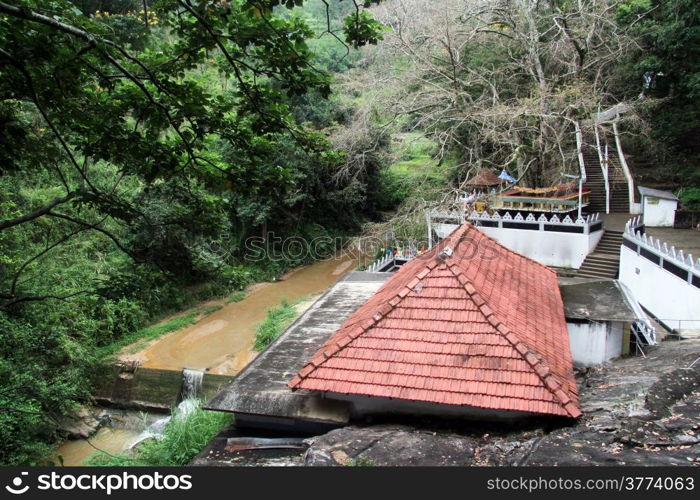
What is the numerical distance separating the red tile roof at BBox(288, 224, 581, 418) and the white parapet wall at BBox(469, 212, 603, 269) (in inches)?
454

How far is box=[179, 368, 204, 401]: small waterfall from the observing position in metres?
14.6

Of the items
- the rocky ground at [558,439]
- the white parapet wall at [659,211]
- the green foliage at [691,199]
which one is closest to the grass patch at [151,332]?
the rocky ground at [558,439]

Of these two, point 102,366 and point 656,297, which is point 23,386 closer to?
point 102,366

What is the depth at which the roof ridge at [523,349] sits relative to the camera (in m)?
5.91

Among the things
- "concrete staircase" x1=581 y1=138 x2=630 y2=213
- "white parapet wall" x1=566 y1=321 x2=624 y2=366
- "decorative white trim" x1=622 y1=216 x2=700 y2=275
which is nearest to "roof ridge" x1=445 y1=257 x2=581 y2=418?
"white parapet wall" x1=566 y1=321 x2=624 y2=366

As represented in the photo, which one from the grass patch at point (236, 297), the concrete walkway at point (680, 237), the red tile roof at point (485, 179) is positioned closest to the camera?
the concrete walkway at point (680, 237)

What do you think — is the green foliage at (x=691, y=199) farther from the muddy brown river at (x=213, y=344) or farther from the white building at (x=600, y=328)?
the muddy brown river at (x=213, y=344)

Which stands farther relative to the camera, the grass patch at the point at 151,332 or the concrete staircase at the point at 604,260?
the concrete staircase at the point at 604,260

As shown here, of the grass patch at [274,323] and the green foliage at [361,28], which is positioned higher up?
the green foliage at [361,28]

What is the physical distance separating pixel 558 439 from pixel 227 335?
562 inches

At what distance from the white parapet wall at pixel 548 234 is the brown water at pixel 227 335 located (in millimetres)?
7897

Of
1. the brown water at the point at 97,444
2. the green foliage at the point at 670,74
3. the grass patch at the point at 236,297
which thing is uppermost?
the green foliage at the point at 670,74

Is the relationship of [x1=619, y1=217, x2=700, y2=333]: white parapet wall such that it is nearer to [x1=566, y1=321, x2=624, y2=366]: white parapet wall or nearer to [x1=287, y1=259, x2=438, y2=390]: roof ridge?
[x1=566, y1=321, x2=624, y2=366]: white parapet wall
